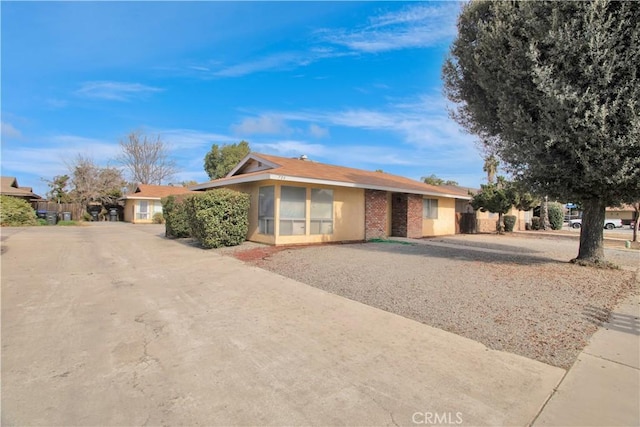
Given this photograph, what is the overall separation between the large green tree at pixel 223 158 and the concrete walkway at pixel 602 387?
40.0 meters

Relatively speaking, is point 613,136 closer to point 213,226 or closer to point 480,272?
point 480,272

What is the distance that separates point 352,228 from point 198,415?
1221 centimetres

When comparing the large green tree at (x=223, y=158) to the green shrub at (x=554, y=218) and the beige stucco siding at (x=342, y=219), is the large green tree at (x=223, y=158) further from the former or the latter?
the green shrub at (x=554, y=218)

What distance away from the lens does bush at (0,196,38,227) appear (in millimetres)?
21453

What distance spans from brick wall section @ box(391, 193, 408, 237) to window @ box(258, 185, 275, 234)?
749 centimetres

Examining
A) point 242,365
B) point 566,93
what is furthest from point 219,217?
point 566,93

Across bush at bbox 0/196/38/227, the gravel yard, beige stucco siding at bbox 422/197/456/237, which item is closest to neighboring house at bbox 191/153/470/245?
beige stucco siding at bbox 422/197/456/237

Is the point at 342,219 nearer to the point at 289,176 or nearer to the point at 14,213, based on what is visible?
the point at 289,176

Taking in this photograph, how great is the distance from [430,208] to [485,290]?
13466 mm

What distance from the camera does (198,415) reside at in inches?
99.7

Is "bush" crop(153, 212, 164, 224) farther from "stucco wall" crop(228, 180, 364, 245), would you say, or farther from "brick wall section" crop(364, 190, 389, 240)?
"brick wall section" crop(364, 190, 389, 240)

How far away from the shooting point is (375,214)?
1549 centimetres

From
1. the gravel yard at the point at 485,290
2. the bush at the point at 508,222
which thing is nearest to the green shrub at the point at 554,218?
the bush at the point at 508,222

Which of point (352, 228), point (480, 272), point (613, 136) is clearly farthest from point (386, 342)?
point (352, 228)
